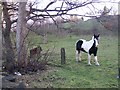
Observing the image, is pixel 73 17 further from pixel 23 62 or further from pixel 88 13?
pixel 23 62

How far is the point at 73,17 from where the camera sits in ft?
39.6

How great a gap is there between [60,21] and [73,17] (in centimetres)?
61

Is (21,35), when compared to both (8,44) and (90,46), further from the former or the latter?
(90,46)

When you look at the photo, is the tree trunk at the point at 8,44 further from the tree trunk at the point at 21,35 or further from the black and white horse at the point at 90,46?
the black and white horse at the point at 90,46

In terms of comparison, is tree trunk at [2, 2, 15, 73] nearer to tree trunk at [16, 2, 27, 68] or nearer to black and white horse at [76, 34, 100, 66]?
tree trunk at [16, 2, 27, 68]

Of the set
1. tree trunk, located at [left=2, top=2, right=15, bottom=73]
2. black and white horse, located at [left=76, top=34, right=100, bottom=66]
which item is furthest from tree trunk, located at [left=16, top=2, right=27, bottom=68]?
black and white horse, located at [left=76, top=34, right=100, bottom=66]

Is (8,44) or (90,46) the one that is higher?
(8,44)

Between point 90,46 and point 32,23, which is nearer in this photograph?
point 32,23

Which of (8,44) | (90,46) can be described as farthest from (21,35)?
(90,46)

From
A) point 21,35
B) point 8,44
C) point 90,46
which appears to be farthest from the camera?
point 90,46

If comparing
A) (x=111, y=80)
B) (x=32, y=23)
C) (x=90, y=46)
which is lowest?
(x=111, y=80)

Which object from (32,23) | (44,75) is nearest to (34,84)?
(44,75)

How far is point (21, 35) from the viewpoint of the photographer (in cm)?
1108

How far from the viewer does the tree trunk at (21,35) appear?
10664mm
